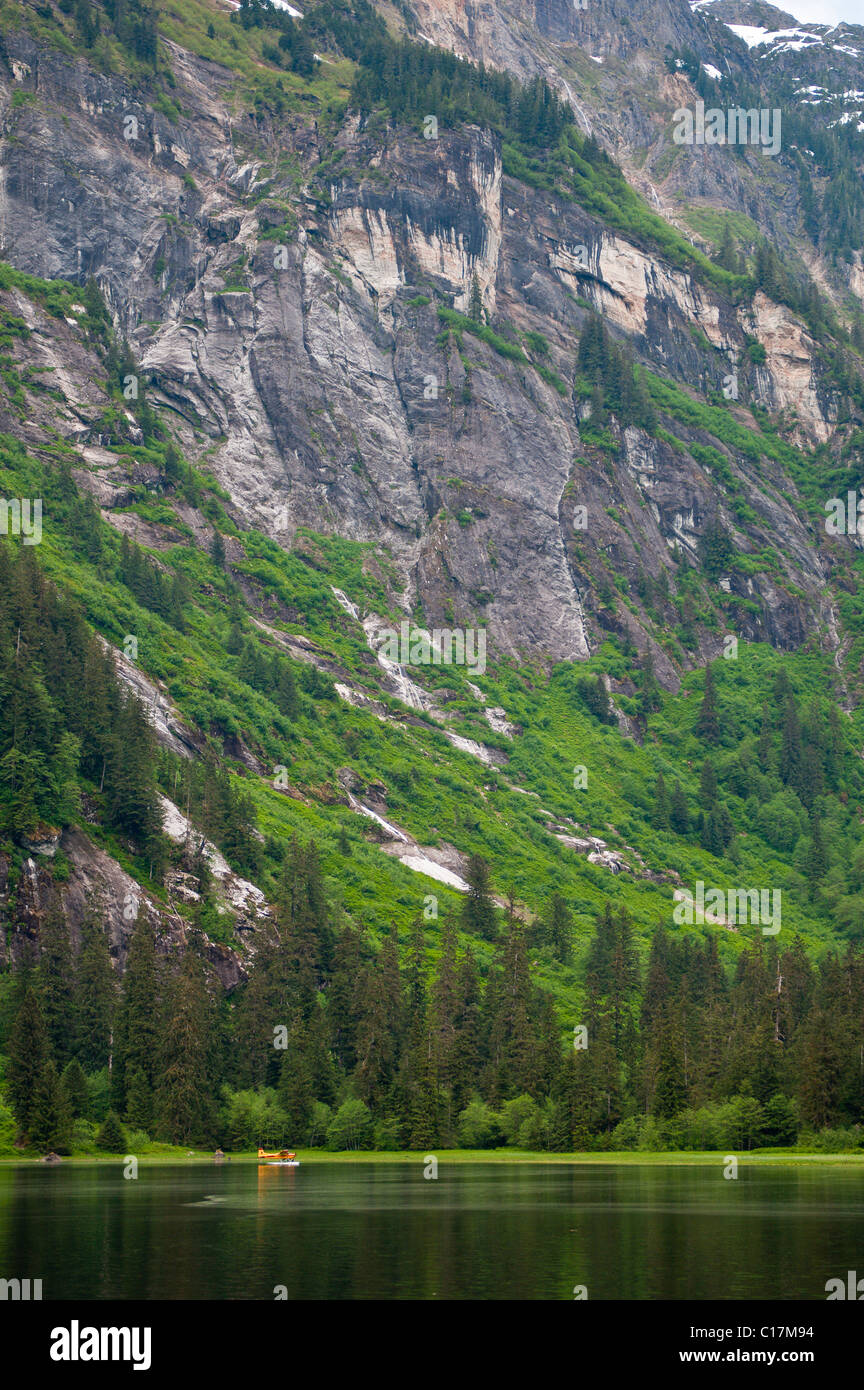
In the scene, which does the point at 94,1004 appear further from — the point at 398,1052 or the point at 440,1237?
the point at 440,1237

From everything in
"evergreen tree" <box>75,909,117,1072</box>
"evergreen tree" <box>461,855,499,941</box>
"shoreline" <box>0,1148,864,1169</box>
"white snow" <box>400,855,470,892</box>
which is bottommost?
"shoreline" <box>0,1148,864,1169</box>

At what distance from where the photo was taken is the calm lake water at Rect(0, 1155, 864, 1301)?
130 ft

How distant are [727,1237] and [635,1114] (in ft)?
228

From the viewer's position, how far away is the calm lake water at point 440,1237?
39719 millimetres

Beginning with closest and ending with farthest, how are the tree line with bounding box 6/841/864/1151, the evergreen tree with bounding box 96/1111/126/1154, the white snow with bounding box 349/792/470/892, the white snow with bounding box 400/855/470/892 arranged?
the tree line with bounding box 6/841/864/1151 → the evergreen tree with bounding box 96/1111/126/1154 → the white snow with bounding box 400/855/470/892 → the white snow with bounding box 349/792/470/892

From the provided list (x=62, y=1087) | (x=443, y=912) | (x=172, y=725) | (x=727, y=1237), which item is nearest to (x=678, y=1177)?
(x=727, y=1237)

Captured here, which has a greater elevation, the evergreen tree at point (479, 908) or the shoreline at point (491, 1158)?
the evergreen tree at point (479, 908)

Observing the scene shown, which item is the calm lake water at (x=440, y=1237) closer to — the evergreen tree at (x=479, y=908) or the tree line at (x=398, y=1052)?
the tree line at (x=398, y=1052)

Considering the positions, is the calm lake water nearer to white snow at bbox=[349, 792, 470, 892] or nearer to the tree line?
the tree line

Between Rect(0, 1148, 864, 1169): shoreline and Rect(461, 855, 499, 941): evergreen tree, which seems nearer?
Rect(0, 1148, 864, 1169): shoreline

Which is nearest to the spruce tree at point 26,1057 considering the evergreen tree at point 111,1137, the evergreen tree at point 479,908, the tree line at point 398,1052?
the tree line at point 398,1052

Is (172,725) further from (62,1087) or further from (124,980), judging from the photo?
(62,1087)

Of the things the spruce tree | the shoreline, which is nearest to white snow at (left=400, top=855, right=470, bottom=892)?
the shoreline
